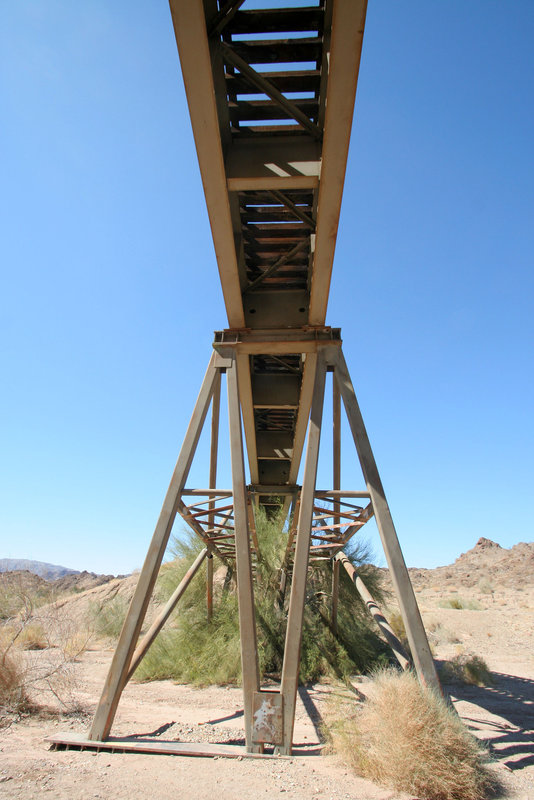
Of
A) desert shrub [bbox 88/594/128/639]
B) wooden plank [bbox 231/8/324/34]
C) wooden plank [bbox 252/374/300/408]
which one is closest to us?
wooden plank [bbox 231/8/324/34]

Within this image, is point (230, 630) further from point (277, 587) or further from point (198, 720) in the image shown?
point (198, 720)

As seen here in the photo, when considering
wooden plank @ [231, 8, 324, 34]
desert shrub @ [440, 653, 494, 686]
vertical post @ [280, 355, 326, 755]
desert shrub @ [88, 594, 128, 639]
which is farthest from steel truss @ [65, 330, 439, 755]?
desert shrub @ [88, 594, 128, 639]

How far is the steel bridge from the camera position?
129 inches

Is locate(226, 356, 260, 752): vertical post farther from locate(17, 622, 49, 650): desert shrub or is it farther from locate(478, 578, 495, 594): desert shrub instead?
locate(478, 578, 495, 594): desert shrub

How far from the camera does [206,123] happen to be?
11.1ft

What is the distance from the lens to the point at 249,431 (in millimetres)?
7344

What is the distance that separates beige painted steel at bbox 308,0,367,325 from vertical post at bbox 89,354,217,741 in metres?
1.80

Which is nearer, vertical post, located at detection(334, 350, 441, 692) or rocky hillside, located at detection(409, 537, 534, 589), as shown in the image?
vertical post, located at detection(334, 350, 441, 692)

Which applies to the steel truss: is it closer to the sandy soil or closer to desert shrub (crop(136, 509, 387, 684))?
the sandy soil

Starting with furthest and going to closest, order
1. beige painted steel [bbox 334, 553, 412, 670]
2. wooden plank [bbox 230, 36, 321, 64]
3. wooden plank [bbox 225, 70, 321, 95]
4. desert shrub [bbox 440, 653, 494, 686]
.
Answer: desert shrub [bbox 440, 653, 494, 686] < beige painted steel [bbox 334, 553, 412, 670] < wooden plank [bbox 225, 70, 321, 95] < wooden plank [bbox 230, 36, 321, 64]

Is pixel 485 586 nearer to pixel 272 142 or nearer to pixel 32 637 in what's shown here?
pixel 32 637

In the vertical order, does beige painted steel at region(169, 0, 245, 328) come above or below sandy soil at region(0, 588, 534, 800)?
above

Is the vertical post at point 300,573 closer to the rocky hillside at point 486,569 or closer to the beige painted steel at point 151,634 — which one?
the beige painted steel at point 151,634

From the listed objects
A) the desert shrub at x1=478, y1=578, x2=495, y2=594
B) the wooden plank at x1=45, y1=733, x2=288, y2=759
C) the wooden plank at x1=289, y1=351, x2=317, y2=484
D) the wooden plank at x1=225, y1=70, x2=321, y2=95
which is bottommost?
the wooden plank at x1=45, y1=733, x2=288, y2=759
